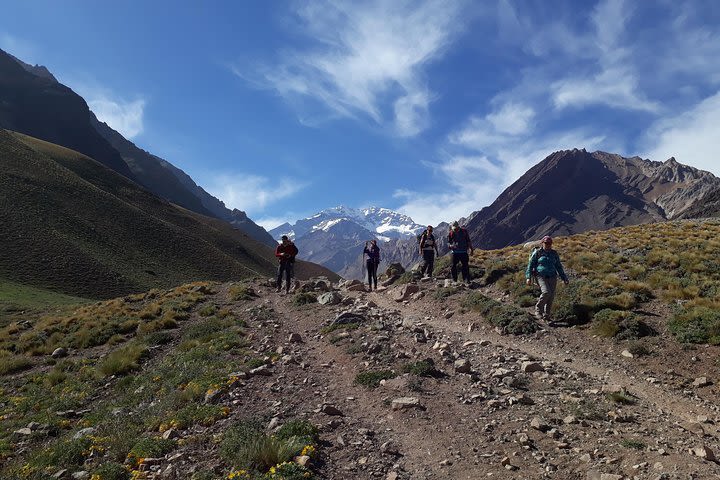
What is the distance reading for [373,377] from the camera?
1059 cm

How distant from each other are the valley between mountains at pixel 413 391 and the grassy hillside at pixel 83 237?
183 ft

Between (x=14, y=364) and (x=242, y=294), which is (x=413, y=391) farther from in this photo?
(x=14, y=364)

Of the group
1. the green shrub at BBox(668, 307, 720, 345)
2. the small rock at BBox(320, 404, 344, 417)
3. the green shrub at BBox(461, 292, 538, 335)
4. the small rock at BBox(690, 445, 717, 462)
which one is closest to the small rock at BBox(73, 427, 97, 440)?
the small rock at BBox(320, 404, 344, 417)

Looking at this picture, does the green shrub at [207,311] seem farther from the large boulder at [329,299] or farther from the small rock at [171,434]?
the small rock at [171,434]

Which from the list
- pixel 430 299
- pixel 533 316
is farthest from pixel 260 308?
pixel 533 316

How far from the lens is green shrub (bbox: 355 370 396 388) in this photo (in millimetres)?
10367

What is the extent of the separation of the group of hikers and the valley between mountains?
720 millimetres

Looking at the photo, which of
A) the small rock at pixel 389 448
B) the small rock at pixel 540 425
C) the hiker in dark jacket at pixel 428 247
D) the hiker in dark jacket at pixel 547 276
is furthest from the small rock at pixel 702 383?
the hiker in dark jacket at pixel 428 247

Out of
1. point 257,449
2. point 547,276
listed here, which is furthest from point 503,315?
point 257,449

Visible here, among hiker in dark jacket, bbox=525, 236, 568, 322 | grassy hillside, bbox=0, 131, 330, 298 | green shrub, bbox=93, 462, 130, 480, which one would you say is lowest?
green shrub, bbox=93, 462, 130, 480

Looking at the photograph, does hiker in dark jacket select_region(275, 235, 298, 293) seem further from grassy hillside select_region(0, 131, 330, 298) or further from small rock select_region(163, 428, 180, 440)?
grassy hillside select_region(0, 131, 330, 298)

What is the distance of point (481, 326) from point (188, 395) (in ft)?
30.5

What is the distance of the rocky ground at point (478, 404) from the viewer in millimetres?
6762

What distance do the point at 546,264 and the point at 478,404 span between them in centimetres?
743
